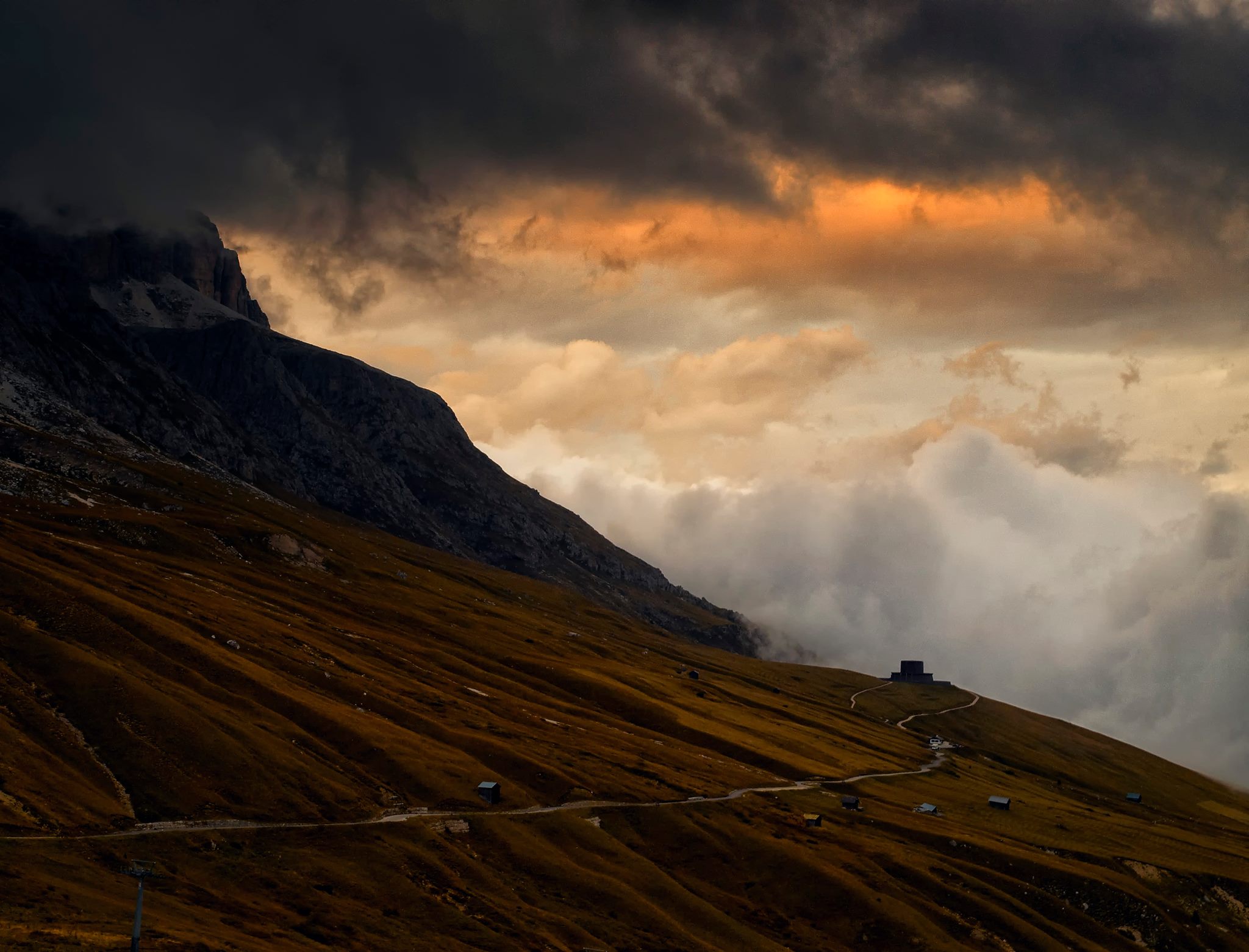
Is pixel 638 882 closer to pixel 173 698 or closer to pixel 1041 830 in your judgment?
pixel 173 698

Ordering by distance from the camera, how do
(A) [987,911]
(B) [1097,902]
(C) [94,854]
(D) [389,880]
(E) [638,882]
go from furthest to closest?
1. (B) [1097,902]
2. (A) [987,911]
3. (E) [638,882]
4. (D) [389,880]
5. (C) [94,854]

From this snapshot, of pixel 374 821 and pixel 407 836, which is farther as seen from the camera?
pixel 374 821

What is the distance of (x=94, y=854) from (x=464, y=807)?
159 feet

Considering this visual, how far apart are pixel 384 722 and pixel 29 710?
51099 millimetres

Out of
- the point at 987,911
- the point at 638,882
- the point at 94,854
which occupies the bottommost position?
the point at 94,854

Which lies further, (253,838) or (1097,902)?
(1097,902)

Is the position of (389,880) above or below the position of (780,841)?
below

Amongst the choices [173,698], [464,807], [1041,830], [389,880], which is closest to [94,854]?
[389,880]

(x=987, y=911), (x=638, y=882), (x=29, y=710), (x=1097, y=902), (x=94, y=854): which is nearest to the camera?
(x=94, y=854)

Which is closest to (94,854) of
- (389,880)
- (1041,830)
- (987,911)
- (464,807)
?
(389,880)

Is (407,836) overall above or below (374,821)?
above

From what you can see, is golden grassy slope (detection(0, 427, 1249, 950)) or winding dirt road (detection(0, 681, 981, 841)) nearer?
golden grassy slope (detection(0, 427, 1249, 950))

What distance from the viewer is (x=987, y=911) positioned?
13962 cm

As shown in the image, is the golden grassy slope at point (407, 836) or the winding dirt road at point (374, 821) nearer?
the golden grassy slope at point (407, 836)
